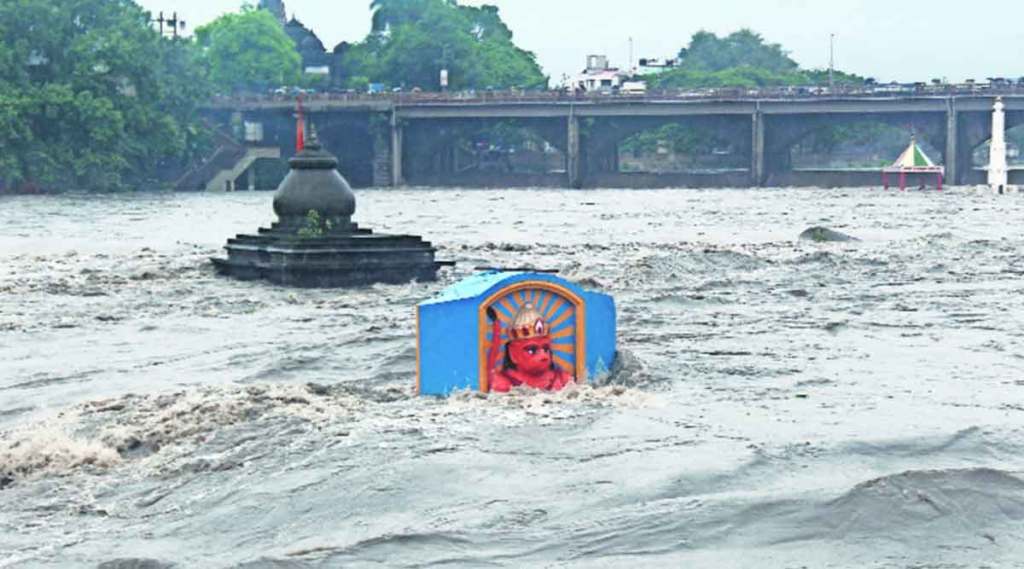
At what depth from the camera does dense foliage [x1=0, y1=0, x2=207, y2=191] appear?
90688 mm

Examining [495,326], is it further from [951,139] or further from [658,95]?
[658,95]

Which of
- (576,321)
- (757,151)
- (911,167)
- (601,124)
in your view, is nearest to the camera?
(576,321)

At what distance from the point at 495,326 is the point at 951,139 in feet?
311

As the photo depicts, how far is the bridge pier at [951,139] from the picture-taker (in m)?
107

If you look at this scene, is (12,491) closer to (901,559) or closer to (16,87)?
(901,559)

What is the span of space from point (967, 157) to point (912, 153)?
11729 millimetres

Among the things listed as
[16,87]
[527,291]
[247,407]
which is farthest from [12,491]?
[16,87]

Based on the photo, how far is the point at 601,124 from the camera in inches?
4668

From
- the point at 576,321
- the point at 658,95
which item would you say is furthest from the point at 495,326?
the point at 658,95

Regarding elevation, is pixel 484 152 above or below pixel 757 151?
below

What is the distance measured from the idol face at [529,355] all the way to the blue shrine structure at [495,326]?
80 mm

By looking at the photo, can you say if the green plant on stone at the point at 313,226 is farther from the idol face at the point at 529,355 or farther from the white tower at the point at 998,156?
the white tower at the point at 998,156

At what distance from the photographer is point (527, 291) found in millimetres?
16953

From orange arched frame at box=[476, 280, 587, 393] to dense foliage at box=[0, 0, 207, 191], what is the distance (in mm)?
74447
